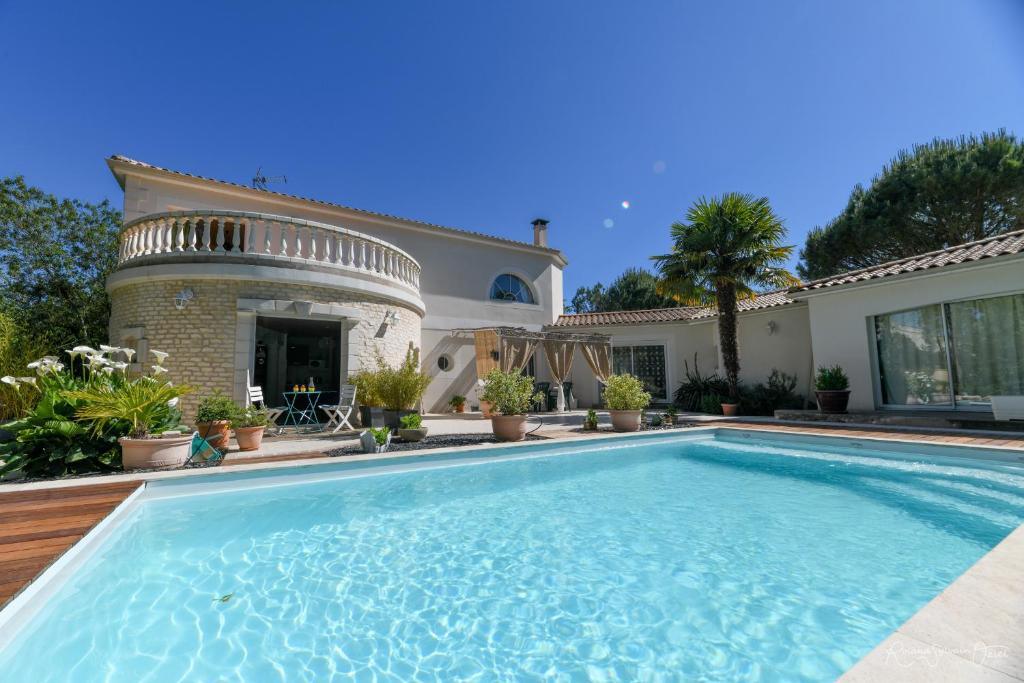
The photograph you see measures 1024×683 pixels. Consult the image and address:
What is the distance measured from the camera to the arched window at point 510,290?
16578 millimetres

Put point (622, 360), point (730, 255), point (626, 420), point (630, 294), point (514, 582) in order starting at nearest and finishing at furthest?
point (514, 582) → point (626, 420) → point (730, 255) → point (622, 360) → point (630, 294)

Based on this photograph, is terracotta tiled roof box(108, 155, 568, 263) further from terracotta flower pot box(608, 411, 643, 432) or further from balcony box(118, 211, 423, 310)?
terracotta flower pot box(608, 411, 643, 432)

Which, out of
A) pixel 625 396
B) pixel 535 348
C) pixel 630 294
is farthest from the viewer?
pixel 630 294

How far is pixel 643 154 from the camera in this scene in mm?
13688

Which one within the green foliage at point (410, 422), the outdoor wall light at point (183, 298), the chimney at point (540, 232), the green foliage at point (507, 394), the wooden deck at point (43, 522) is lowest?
the wooden deck at point (43, 522)

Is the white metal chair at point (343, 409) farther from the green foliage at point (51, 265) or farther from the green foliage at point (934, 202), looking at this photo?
the green foliage at point (934, 202)

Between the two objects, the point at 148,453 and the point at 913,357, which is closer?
the point at 148,453

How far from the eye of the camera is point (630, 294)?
114ft

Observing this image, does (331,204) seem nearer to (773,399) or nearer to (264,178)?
(264,178)

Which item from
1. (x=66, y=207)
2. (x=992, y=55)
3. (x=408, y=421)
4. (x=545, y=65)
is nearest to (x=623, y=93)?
(x=545, y=65)

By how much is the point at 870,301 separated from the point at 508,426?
9.63 metres

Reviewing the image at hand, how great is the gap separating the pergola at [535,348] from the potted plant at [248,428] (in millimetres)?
6574

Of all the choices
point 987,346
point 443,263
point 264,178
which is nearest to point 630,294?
point 443,263

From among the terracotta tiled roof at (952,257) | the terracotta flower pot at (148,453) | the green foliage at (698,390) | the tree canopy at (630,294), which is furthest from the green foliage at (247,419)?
the tree canopy at (630,294)
